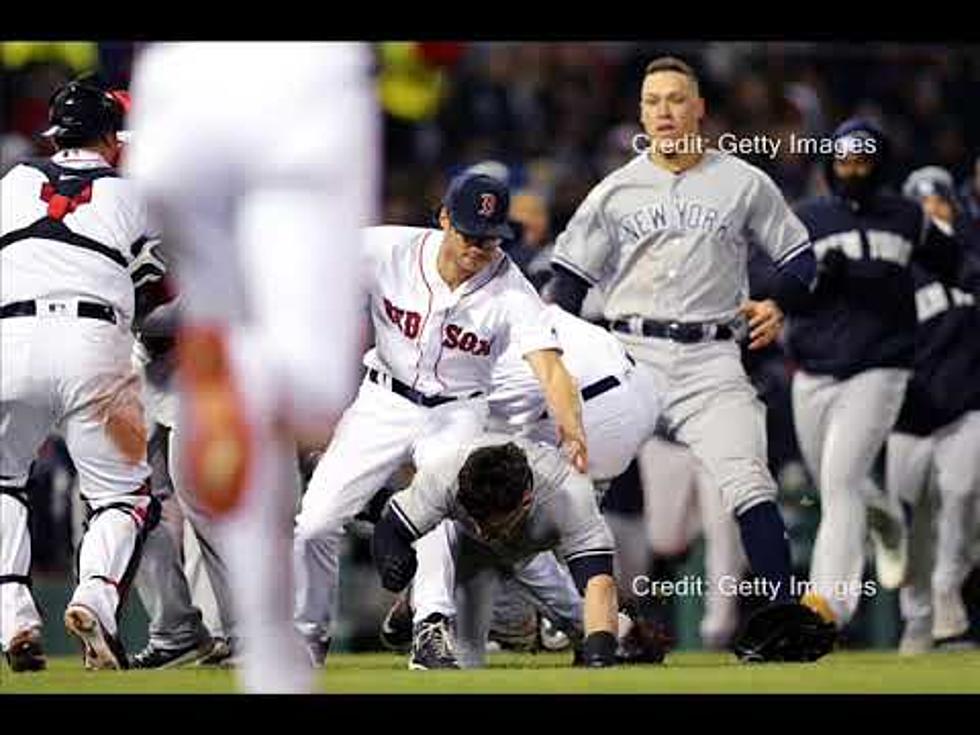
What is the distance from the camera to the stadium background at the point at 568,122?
11133 millimetres

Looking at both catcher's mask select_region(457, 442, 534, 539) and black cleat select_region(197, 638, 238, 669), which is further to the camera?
black cleat select_region(197, 638, 238, 669)

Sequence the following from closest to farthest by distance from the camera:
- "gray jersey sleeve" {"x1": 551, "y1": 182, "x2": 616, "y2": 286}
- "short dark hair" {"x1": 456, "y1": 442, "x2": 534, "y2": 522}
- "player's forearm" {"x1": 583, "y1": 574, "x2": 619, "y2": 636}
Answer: "short dark hair" {"x1": 456, "y1": 442, "x2": 534, "y2": 522} < "player's forearm" {"x1": 583, "y1": 574, "x2": 619, "y2": 636} < "gray jersey sleeve" {"x1": 551, "y1": 182, "x2": 616, "y2": 286}

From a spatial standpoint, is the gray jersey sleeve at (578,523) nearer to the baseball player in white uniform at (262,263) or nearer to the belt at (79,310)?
the belt at (79,310)

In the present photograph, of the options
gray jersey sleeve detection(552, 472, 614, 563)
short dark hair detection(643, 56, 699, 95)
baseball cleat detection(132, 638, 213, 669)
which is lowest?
baseball cleat detection(132, 638, 213, 669)

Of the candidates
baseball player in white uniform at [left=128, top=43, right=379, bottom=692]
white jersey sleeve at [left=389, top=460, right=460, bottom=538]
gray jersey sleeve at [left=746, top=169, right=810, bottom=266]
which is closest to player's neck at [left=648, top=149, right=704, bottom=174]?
gray jersey sleeve at [left=746, top=169, right=810, bottom=266]

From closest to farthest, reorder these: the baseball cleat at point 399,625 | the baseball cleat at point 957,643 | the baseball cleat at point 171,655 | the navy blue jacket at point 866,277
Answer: the baseball cleat at point 171,655
the baseball cleat at point 399,625
the navy blue jacket at point 866,277
the baseball cleat at point 957,643

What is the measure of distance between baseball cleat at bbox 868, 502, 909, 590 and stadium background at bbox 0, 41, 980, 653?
0.33 m

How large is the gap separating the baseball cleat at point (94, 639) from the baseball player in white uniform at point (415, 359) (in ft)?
1.87

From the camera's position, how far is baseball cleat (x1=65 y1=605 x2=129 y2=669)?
8898 millimetres

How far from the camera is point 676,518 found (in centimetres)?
1210


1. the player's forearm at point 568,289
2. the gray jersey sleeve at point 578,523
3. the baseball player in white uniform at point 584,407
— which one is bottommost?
the gray jersey sleeve at point 578,523

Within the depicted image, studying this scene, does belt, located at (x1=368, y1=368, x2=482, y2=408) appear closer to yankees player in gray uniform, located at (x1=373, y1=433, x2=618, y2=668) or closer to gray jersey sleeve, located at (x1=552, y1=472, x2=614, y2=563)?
yankees player in gray uniform, located at (x1=373, y1=433, x2=618, y2=668)

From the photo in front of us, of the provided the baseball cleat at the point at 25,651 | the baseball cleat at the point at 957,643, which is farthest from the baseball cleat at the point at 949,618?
the baseball cleat at the point at 25,651

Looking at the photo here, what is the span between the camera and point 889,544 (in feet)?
37.8
